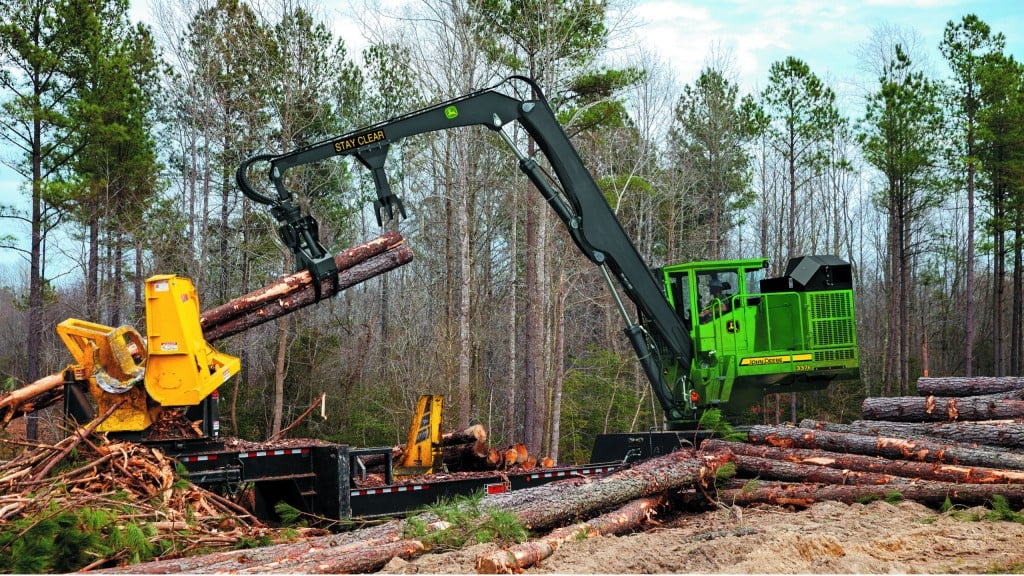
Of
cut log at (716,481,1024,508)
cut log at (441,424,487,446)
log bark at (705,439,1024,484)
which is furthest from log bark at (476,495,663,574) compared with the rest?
cut log at (441,424,487,446)

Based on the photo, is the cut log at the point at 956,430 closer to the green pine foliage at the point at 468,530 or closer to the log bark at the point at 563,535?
the log bark at the point at 563,535

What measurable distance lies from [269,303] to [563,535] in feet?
18.0

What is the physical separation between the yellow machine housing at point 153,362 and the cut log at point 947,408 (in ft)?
26.8

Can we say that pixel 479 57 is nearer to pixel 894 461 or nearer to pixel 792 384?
pixel 792 384

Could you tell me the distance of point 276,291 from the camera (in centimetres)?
1087

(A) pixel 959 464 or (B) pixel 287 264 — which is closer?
(A) pixel 959 464

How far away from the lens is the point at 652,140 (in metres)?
34.8

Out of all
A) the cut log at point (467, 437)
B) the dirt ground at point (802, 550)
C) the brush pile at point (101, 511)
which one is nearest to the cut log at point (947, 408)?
the dirt ground at point (802, 550)

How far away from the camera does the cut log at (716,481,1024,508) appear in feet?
27.5

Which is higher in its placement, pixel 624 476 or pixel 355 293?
pixel 355 293

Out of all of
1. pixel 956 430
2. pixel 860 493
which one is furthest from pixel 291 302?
pixel 956 430

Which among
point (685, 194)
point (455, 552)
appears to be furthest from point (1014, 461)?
point (685, 194)

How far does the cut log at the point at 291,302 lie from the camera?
10.8 meters

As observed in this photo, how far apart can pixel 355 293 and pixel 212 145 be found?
6790mm
